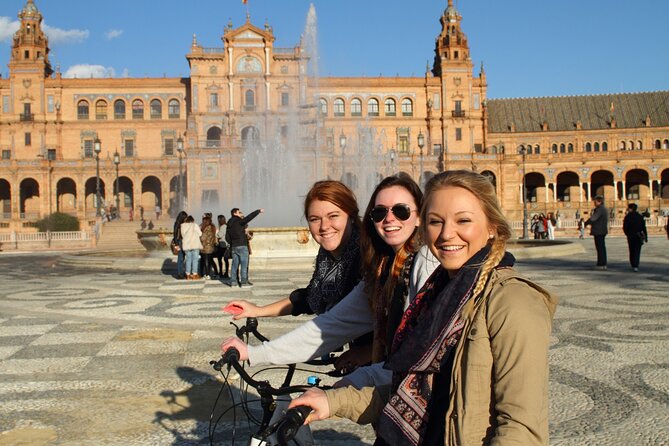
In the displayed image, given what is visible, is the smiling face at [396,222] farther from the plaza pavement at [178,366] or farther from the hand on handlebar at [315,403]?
the plaza pavement at [178,366]

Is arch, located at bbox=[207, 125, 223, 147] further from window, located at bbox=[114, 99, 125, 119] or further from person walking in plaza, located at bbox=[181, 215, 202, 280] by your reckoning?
person walking in plaza, located at bbox=[181, 215, 202, 280]

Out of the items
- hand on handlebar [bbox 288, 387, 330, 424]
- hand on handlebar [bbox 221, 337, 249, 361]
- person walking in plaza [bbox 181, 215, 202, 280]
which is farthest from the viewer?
person walking in plaza [bbox 181, 215, 202, 280]

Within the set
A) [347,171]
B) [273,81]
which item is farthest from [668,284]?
[273,81]

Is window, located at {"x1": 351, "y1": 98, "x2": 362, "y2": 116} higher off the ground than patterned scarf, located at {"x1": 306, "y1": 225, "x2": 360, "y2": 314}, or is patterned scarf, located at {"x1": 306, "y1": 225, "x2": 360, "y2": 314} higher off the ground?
window, located at {"x1": 351, "y1": 98, "x2": 362, "y2": 116}

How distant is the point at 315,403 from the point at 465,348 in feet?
1.92

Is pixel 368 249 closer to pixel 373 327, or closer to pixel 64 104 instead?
pixel 373 327

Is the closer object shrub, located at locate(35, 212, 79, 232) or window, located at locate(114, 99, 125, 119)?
shrub, located at locate(35, 212, 79, 232)

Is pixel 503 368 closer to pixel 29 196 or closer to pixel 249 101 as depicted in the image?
pixel 249 101

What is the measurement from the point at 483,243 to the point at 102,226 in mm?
43753

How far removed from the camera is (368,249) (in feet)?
10.4

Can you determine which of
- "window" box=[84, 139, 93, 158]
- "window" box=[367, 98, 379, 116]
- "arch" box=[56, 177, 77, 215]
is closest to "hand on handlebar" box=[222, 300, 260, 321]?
"arch" box=[56, 177, 77, 215]

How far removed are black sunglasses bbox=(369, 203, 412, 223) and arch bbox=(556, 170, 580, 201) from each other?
74.5 m

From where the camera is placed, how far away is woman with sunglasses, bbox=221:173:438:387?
9.34 feet

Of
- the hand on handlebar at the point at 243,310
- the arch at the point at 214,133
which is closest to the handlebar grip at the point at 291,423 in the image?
the hand on handlebar at the point at 243,310
